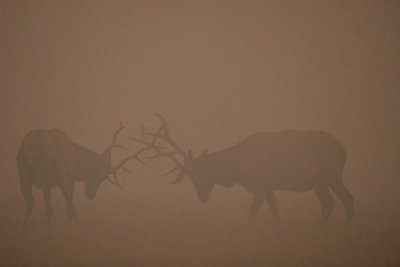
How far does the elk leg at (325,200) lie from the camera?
5.72 feet

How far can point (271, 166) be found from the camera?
1755mm

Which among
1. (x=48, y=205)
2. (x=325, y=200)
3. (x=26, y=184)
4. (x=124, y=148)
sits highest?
(x=124, y=148)

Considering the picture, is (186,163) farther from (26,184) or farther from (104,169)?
(26,184)

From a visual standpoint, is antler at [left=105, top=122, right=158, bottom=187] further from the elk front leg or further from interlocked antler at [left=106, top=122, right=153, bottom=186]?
the elk front leg

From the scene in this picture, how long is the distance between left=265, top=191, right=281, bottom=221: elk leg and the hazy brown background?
0.11ft

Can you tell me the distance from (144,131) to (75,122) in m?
0.37

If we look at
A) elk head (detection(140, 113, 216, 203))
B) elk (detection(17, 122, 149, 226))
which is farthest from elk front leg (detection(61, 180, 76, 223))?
elk head (detection(140, 113, 216, 203))

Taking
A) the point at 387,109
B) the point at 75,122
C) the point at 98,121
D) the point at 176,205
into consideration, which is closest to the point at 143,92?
the point at 98,121

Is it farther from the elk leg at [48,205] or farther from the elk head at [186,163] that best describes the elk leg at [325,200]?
the elk leg at [48,205]

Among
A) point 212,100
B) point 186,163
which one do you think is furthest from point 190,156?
point 212,100

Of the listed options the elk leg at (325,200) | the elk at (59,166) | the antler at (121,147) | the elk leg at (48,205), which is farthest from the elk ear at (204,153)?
the elk leg at (48,205)

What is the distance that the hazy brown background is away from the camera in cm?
170

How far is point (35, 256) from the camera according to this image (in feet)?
5.84

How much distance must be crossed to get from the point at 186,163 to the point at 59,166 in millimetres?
684
